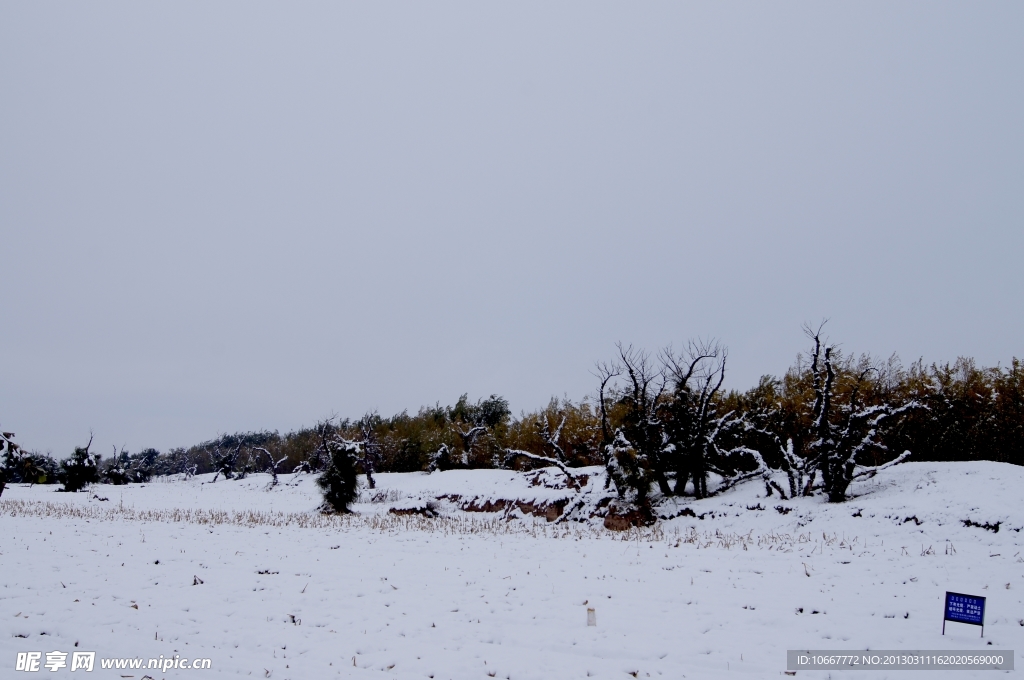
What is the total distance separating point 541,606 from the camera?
8.70 m

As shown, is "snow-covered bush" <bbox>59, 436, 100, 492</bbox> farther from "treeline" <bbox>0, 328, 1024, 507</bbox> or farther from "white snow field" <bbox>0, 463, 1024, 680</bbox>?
"white snow field" <bbox>0, 463, 1024, 680</bbox>

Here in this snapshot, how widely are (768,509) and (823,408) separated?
14.2ft

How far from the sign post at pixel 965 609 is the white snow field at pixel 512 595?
0.53 m

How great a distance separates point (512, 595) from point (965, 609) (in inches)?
252

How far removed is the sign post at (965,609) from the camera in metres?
6.51

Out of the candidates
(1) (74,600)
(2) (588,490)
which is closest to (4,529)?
(1) (74,600)

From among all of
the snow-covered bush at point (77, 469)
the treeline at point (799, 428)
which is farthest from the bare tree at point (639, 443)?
the snow-covered bush at point (77, 469)

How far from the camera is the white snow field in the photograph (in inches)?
268

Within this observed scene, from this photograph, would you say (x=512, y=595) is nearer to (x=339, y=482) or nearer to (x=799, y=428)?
(x=339, y=482)

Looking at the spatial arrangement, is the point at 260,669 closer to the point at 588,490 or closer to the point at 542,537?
the point at 542,537

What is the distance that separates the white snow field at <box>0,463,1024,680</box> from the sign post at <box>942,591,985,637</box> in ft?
1.75

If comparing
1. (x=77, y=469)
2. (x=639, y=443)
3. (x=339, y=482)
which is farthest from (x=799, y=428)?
(x=77, y=469)

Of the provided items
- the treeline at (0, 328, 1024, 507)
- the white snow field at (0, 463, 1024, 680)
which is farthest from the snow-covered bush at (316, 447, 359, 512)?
the white snow field at (0, 463, 1024, 680)

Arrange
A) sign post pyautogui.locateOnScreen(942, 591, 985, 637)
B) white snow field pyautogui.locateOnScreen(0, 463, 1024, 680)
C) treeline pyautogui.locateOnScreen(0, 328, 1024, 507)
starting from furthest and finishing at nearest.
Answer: treeline pyautogui.locateOnScreen(0, 328, 1024, 507), white snow field pyautogui.locateOnScreen(0, 463, 1024, 680), sign post pyautogui.locateOnScreen(942, 591, 985, 637)
